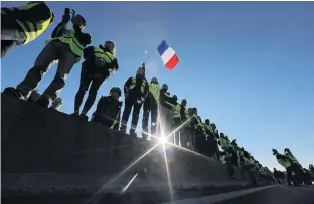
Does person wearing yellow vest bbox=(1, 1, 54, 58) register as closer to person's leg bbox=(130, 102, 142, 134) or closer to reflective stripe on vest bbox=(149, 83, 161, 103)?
person's leg bbox=(130, 102, 142, 134)

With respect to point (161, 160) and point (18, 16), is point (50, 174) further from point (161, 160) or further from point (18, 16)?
point (161, 160)

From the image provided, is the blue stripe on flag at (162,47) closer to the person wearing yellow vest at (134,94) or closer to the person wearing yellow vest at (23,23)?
the person wearing yellow vest at (134,94)

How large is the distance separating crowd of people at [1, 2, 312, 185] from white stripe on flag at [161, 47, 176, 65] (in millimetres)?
1667

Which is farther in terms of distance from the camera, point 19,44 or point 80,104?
point 80,104

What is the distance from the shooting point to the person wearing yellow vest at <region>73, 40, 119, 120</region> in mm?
5844

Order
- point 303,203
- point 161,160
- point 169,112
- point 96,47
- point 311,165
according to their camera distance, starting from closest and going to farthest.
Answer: point 161,160 → point 96,47 → point 303,203 → point 169,112 → point 311,165

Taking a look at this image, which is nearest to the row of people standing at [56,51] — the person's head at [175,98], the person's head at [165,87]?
the person's head at [165,87]

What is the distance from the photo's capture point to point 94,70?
6180 mm

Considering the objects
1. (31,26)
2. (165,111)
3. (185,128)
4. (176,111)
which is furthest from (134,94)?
(31,26)

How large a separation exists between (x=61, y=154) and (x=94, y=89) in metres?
2.75

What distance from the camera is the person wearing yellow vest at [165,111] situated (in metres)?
9.77

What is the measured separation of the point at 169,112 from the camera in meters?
10.4

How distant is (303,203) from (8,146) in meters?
7.81

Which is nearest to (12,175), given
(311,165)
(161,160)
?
(161,160)
